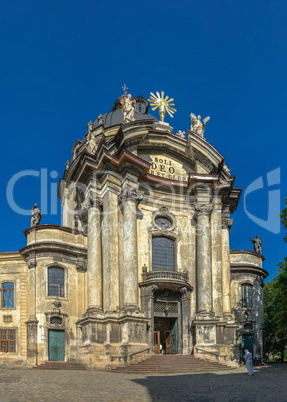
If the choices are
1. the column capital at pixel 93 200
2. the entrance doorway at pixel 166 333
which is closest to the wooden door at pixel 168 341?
the entrance doorway at pixel 166 333

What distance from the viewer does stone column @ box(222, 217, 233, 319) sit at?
3431 cm

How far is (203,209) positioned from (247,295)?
816 centimetres

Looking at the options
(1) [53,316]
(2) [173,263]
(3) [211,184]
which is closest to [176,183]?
(3) [211,184]

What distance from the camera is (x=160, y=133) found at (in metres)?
36.2

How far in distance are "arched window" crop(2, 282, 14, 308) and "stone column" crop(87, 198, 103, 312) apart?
20.1ft

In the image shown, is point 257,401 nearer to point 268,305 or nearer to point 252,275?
point 252,275

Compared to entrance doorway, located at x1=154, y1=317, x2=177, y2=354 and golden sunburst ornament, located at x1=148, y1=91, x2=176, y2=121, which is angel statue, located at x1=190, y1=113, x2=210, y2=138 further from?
entrance doorway, located at x1=154, y1=317, x2=177, y2=354

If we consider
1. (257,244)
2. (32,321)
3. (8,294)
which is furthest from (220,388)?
(257,244)

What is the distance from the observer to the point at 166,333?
1294 inches

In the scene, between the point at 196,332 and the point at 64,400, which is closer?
the point at 64,400

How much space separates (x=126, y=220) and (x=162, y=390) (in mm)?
15156

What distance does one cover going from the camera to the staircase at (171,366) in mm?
25875

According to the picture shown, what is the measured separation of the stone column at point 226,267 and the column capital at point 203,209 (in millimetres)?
2409

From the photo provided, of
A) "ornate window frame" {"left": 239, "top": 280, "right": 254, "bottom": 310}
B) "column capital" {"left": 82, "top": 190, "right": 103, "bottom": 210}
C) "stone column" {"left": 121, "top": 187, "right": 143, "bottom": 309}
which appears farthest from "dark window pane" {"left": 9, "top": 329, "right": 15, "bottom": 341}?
"ornate window frame" {"left": 239, "top": 280, "right": 254, "bottom": 310}
